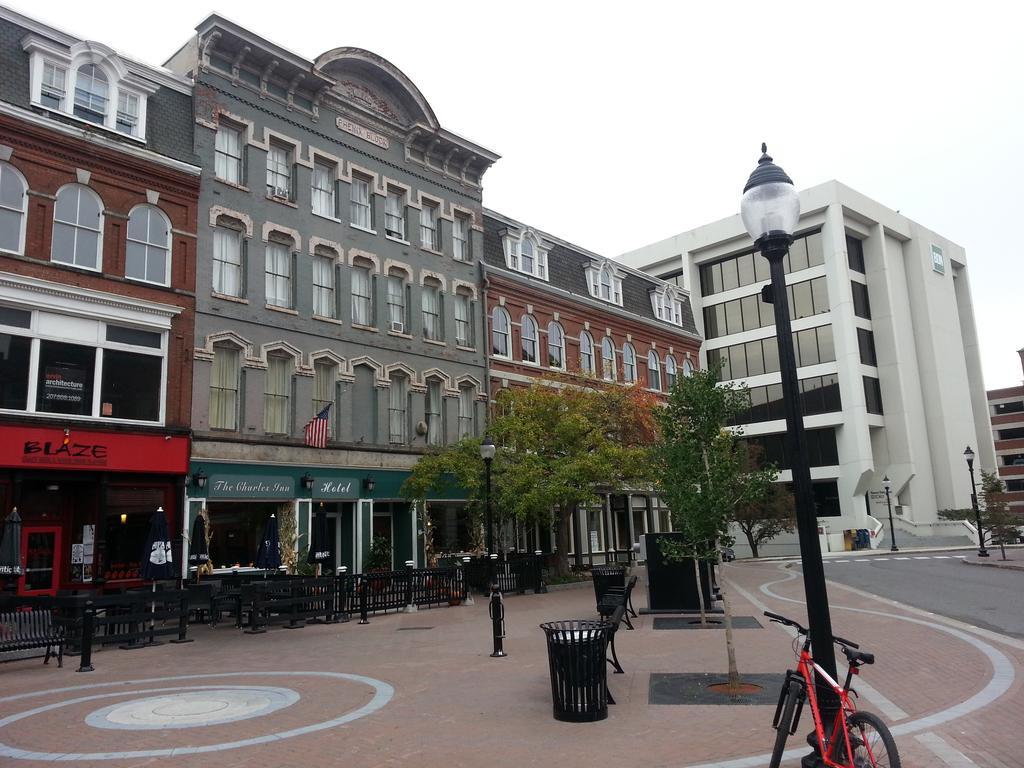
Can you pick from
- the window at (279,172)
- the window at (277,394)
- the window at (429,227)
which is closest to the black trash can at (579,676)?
the window at (277,394)

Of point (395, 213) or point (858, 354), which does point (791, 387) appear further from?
Answer: point (858, 354)

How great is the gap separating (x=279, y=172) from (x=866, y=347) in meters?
46.1

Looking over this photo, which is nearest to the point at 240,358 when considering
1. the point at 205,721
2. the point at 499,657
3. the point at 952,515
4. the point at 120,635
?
the point at 120,635

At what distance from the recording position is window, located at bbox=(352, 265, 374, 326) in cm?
2775

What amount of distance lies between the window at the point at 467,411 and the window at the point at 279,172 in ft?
32.3

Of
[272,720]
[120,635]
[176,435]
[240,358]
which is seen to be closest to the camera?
[272,720]

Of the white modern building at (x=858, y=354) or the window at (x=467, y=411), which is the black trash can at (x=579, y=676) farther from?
the white modern building at (x=858, y=354)

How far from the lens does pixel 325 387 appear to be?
2636cm

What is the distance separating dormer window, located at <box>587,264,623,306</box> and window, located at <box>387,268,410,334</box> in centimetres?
1192

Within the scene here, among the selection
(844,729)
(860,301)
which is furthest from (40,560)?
(860,301)

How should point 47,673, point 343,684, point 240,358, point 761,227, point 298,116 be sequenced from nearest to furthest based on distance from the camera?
point 761,227 → point 343,684 → point 47,673 → point 240,358 → point 298,116

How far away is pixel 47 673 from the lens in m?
12.4

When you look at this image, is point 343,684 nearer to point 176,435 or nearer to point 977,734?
point 977,734

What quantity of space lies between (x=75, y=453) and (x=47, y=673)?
846 cm
